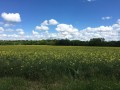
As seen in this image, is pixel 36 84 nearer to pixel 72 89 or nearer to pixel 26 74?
pixel 26 74

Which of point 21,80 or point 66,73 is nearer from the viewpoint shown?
point 21,80

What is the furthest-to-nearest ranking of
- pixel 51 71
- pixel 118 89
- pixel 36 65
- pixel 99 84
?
pixel 36 65 → pixel 51 71 → pixel 99 84 → pixel 118 89

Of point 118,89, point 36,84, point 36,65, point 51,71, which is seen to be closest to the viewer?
point 118,89

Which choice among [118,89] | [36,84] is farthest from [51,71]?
[118,89]

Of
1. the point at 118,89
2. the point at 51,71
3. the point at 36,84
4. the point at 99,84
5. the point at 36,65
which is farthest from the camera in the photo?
the point at 36,65

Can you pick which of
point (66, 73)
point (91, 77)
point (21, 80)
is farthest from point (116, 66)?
point (21, 80)

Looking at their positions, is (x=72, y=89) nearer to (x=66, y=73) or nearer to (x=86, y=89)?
(x=86, y=89)

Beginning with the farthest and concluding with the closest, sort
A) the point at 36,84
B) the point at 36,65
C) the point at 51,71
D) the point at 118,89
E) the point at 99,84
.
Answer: the point at 36,65, the point at 51,71, the point at 36,84, the point at 99,84, the point at 118,89

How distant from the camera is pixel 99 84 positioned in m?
7.45

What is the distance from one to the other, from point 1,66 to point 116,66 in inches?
196

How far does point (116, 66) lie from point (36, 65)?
11.0 feet

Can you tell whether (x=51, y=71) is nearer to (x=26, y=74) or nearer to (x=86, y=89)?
(x=26, y=74)

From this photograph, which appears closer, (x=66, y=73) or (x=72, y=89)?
(x=72, y=89)

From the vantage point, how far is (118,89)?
6.98 meters
